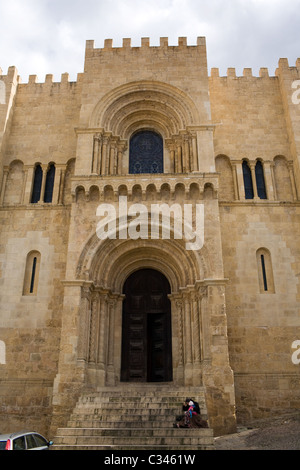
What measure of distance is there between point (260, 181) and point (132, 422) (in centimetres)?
1152

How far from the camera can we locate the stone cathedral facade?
1399cm

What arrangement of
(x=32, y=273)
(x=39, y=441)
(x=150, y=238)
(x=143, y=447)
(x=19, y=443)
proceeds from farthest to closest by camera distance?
(x=32, y=273), (x=150, y=238), (x=143, y=447), (x=39, y=441), (x=19, y=443)

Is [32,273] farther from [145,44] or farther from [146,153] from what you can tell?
[145,44]

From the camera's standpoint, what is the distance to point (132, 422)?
36.3ft

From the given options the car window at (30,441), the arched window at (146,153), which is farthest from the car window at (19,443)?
the arched window at (146,153)

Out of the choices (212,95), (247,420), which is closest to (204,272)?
(247,420)

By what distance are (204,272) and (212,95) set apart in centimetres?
963

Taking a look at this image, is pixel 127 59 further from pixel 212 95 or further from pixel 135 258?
pixel 135 258

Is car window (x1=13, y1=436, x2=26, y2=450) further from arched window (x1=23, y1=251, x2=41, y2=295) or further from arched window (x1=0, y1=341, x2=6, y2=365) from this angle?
arched window (x1=23, y1=251, x2=41, y2=295)

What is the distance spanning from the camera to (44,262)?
53.4 feet

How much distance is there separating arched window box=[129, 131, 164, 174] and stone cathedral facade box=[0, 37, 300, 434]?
6 cm

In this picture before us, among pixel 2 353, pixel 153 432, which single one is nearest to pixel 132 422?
pixel 153 432

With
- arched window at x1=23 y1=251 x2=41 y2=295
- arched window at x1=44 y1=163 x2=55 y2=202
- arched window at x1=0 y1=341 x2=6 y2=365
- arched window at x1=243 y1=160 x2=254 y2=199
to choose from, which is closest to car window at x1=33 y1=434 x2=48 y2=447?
arched window at x1=0 y1=341 x2=6 y2=365
